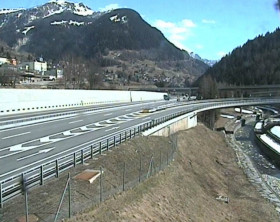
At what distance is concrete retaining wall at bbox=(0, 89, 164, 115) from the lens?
46.6m

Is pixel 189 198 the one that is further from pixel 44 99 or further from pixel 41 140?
pixel 44 99

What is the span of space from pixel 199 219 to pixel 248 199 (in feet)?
39.7

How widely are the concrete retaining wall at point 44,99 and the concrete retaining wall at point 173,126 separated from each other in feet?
63.1

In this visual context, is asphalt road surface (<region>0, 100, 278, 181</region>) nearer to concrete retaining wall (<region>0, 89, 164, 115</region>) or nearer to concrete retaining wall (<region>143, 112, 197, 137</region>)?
concrete retaining wall (<region>143, 112, 197, 137</region>)

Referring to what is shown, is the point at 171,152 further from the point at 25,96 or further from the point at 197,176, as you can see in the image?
the point at 25,96

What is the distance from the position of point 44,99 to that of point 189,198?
36.6m

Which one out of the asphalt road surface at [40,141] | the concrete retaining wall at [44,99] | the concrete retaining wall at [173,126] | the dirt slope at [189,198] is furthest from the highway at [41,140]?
the concrete retaining wall at [44,99]

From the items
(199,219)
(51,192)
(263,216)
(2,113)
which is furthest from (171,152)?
(2,113)

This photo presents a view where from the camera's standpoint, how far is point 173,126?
48.9 metres

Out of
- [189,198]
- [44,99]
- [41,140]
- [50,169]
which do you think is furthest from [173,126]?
[50,169]

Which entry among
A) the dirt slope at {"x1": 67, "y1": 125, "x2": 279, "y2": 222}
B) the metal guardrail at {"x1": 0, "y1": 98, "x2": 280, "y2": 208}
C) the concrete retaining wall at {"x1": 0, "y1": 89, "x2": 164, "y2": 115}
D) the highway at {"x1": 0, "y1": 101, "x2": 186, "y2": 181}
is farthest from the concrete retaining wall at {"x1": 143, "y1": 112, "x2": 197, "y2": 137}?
the concrete retaining wall at {"x1": 0, "y1": 89, "x2": 164, "y2": 115}

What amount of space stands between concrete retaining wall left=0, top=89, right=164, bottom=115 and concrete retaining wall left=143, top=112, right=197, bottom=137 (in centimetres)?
1922

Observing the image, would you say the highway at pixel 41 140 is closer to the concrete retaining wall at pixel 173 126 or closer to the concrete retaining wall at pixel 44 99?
the concrete retaining wall at pixel 173 126

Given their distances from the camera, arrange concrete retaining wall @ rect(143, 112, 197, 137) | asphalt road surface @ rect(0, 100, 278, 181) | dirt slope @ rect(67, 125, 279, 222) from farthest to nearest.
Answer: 1. concrete retaining wall @ rect(143, 112, 197, 137)
2. asphalt road surface @ rect(0, 100, 278, 181)
3. dirt slope @ rect(67, 125, 279, 222)
